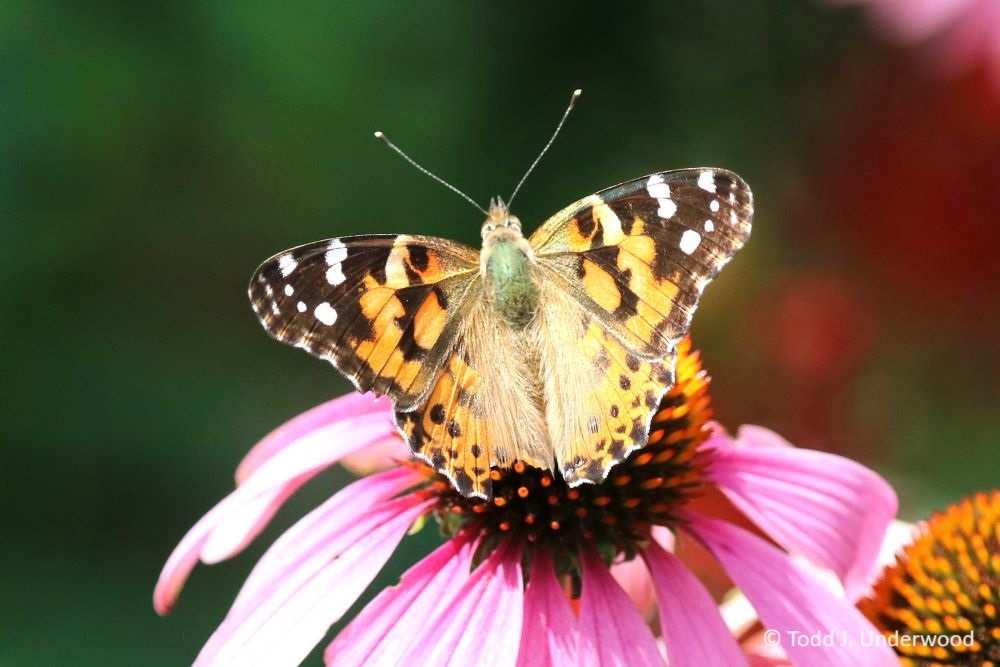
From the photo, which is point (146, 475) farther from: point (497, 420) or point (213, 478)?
point (497, 420)

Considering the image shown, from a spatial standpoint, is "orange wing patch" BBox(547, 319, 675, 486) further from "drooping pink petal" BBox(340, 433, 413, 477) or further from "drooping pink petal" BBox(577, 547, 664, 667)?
"drooping pink petal" BBox(340, 433, 413, 477)

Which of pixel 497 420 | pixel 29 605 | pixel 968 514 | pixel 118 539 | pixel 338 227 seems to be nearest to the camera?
pixel 497 420

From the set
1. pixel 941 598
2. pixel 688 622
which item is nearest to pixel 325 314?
pixel 688 622

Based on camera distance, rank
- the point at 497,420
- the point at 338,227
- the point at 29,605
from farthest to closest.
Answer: the point at 338,227
the point at 29,605
the point at 497,420

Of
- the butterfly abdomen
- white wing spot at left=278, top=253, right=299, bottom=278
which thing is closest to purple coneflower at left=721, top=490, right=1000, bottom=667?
the butterfly abdomen

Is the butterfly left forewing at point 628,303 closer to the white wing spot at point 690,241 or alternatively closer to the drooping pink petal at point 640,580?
the white wing spot at point 690,241

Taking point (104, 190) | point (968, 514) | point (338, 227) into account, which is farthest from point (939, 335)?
point (104, 190)

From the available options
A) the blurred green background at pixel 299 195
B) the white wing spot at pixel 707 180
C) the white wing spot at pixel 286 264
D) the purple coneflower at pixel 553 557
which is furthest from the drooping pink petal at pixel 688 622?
the blurred green background at pixel 299 195

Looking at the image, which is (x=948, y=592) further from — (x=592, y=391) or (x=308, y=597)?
(x=308, y=597)
